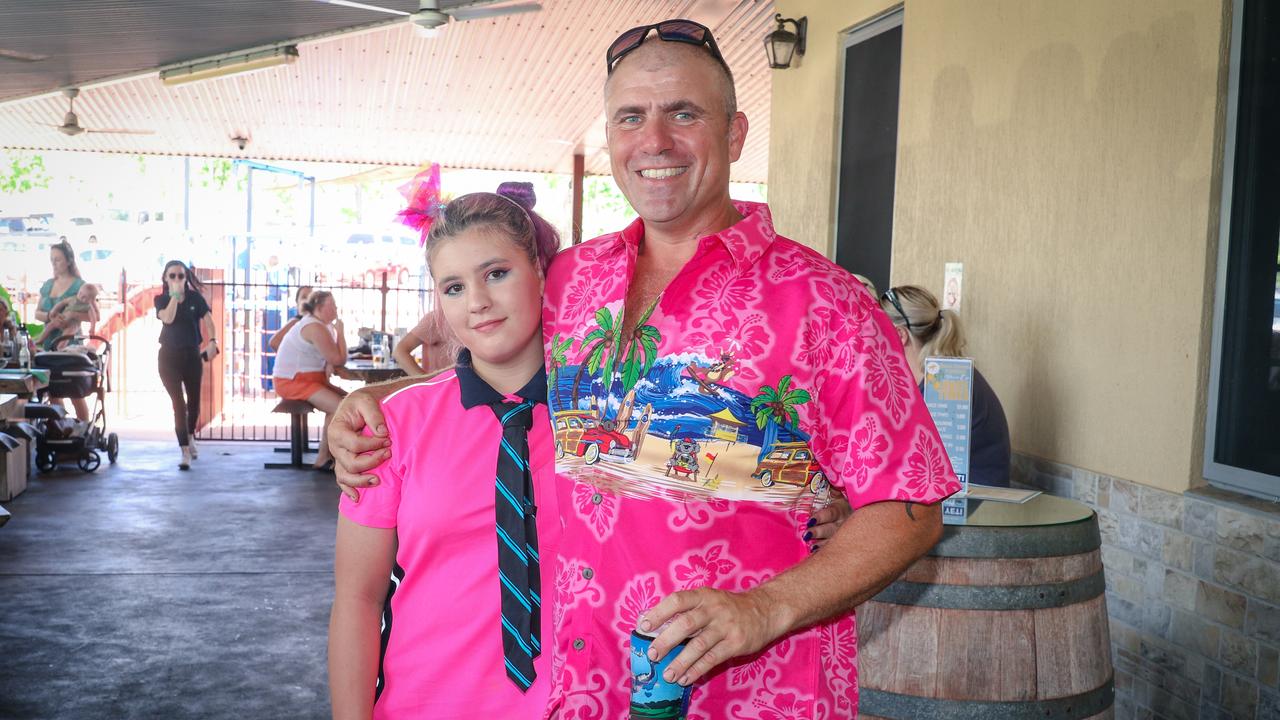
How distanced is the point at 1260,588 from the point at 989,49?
235cm

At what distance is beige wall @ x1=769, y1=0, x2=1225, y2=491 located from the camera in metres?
3.03

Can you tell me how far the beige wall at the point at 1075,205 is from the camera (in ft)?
9.93

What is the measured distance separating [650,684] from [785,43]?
214 inches

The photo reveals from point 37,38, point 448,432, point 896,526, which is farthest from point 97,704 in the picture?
point 37,38

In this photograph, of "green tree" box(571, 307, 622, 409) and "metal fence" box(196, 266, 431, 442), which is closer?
"green tree" box(571, 307, 622, 409)

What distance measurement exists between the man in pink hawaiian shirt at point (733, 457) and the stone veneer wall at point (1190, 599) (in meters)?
1.72

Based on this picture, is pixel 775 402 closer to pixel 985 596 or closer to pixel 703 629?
pixel 703 629

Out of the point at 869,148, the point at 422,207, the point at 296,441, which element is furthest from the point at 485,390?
the point at 296,441

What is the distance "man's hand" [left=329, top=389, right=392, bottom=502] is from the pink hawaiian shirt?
35cm

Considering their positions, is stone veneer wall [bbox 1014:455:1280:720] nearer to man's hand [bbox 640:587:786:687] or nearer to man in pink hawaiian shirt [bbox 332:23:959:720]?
man in pink hawaiian shirt [bbox 332:23:959:720]

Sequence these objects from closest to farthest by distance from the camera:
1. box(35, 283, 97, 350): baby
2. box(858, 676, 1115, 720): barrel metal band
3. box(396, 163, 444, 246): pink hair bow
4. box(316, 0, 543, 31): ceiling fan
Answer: box(396, 163, 444, 246): pink hair bow, box(858, 676, 1115, 720): barrel metal band, box(316, 0, 543, 31): ceiling fan, box(35, 283, 97, 350): baby

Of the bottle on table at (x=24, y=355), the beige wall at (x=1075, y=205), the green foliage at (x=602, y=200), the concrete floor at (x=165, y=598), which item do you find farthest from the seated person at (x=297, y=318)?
the green foliage at (x=602, y=200)

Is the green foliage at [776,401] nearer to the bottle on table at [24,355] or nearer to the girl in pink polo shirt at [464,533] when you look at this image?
the girl in pink polo shirt at [464,533]

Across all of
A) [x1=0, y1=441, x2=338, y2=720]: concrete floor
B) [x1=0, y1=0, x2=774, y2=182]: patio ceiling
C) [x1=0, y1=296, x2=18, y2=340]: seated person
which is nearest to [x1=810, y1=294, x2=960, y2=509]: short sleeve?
[x1=0, y1=441, x2=338, y2=720]: concrete floor
